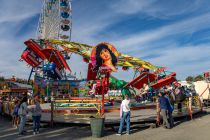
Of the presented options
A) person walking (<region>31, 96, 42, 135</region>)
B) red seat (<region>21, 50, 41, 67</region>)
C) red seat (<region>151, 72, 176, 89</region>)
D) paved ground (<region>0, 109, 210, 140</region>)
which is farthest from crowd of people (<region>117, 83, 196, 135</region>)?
red seat (<region>21, 50, 41, 67</region>)

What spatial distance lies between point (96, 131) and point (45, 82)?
1968 centimetres

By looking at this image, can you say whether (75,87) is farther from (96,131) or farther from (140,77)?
(96,131)

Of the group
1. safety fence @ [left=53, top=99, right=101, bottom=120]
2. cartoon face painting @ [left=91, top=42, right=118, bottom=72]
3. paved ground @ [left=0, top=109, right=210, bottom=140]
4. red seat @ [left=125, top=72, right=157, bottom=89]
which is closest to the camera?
paved ground @ [left=0, top=109, right=210, bottom=140]

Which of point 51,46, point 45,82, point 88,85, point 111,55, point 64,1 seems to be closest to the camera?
point 111,55

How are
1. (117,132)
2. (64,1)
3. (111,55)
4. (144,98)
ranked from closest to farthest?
(117,132)
(111,55)
(144,98)
(64,1)

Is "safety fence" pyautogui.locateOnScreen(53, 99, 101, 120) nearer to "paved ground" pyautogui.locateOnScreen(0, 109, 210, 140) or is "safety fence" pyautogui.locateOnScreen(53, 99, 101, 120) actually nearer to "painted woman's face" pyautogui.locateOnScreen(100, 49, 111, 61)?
"paved ground" pyautogui.locateOnScreen(0, 109, 210, 140)

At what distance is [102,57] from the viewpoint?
14.1 meters

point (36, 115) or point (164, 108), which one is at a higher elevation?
point (164, 108)

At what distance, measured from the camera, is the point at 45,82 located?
29.9 m

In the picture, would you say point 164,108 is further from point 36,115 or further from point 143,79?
point 143,79

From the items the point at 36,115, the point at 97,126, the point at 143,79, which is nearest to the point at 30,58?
the point at 143,79

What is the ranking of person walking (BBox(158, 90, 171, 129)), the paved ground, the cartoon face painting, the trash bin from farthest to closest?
the cartoon face painting, person walking (BBox(158, 90, 171, 129)), the trash bin, the paved ground

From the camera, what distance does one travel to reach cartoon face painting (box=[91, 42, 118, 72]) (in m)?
14.1

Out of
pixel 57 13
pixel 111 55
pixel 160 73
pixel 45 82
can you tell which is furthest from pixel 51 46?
pixel 57 13
